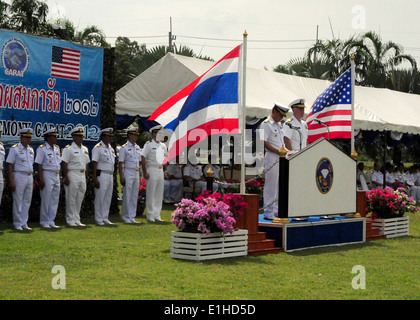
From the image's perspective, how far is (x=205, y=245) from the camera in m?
8.70

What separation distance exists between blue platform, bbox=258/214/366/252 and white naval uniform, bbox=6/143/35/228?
14.4 feet

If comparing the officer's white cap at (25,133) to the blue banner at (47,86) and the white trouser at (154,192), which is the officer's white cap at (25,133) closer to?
the blue banner at (47,86)

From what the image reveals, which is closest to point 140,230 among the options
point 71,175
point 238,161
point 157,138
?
point 71,175

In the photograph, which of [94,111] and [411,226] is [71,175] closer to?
[94,111]

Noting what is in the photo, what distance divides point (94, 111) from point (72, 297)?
361 inches

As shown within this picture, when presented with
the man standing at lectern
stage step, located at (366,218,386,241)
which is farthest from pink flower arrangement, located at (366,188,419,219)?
the man standing at lectern

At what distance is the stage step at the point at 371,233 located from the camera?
11975 mm

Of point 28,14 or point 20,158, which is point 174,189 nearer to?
point 20,158

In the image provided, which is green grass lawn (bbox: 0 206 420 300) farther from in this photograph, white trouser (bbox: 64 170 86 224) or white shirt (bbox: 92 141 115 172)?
white shirt (bbox: 92 141 115 172)

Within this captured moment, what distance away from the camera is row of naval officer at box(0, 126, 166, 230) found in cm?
1195

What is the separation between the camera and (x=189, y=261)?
8.60 meters

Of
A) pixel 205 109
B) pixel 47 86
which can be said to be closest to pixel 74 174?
pixel 47 86

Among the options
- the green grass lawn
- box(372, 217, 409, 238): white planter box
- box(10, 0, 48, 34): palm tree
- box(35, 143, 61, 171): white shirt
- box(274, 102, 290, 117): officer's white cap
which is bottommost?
the green grass lawn

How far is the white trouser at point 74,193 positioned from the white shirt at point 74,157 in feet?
0.37
